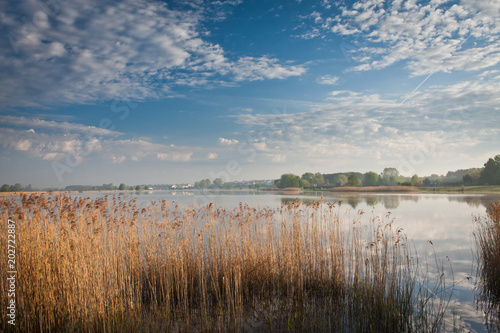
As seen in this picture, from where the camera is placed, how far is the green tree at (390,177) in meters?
110

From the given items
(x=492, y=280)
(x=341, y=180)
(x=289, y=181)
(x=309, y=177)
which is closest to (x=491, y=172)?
(x=289, y=181)

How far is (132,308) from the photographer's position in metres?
6.08

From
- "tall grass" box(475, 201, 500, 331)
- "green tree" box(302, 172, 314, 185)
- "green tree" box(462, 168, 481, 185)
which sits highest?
"green tree" box(302, 172, 314, 185)

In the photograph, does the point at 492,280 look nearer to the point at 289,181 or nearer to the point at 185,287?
the point at 185,287

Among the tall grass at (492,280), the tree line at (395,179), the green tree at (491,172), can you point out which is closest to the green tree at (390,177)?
the tree line at (395,179)

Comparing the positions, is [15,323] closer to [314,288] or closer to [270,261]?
[270,261]

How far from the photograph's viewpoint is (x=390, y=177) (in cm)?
11250

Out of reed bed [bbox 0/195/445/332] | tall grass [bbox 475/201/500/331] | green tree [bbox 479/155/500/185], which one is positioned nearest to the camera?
reed bed [bbox 0/195/445/332]

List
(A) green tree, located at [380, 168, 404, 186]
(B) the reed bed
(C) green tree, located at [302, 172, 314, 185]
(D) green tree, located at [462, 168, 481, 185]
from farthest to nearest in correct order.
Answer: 1. (C) green tree, located at [302, 172, 314, 185]
2. (A) green tree, located at [380, 168, 404, 186]
3. (D) green tree, located at [462, 168, 481, 185]
4. (B) the reed bed

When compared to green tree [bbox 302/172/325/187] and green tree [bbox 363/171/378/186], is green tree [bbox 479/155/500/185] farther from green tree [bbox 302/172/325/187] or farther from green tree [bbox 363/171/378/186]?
green tree [bbox 302/172/325/187]

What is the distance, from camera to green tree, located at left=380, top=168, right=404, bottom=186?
110 m

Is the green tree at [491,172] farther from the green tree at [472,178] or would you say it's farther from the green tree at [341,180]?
the green tree at [341,180]

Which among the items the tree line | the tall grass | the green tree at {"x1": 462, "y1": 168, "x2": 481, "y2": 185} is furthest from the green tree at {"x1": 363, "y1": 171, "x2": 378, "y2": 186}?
the tall grass

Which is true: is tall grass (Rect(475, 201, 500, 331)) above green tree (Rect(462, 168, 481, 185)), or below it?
below
